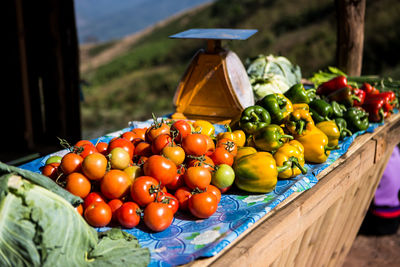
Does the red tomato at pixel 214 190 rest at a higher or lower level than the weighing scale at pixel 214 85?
lower

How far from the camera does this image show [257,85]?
3.65 m

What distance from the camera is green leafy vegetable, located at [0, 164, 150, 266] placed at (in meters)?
1.24

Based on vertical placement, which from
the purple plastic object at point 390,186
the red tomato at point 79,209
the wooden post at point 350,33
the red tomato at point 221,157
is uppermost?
the wooden post at point 350,33

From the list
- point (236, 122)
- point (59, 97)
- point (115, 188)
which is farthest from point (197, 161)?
point (59, 97)

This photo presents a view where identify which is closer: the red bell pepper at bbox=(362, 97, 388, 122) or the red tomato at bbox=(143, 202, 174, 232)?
the red tomato at bbox=(143, 202, 174, 232)

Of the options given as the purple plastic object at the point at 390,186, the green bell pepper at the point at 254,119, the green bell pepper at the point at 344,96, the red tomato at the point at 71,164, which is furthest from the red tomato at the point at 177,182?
the purple plastic object at the point at 390,186

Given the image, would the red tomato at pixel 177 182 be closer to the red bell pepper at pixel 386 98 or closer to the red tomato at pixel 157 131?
the red tomato at pixel 157 131

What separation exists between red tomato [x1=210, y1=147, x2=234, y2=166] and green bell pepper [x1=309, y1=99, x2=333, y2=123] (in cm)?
118

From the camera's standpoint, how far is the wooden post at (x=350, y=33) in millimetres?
4367

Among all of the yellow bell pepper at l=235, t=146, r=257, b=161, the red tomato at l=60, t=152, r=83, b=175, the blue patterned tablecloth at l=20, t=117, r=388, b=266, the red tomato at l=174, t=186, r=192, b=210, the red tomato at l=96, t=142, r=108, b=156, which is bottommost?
the blue patterned tablecloth at l=20, t=117, r=388, b=266

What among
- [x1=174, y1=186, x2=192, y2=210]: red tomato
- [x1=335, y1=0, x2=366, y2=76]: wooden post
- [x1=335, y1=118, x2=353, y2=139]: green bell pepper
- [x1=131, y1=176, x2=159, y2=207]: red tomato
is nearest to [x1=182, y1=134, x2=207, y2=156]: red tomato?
[x1=174, y1=186, x2=192, y2=210]: red tomato

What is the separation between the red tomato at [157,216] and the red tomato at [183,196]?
0.18 meters

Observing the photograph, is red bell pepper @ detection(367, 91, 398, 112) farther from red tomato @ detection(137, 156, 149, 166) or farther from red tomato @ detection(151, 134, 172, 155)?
red tomato @ detection(137, 156, 149, 166)

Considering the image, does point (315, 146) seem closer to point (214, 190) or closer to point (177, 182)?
point (214, 190)
